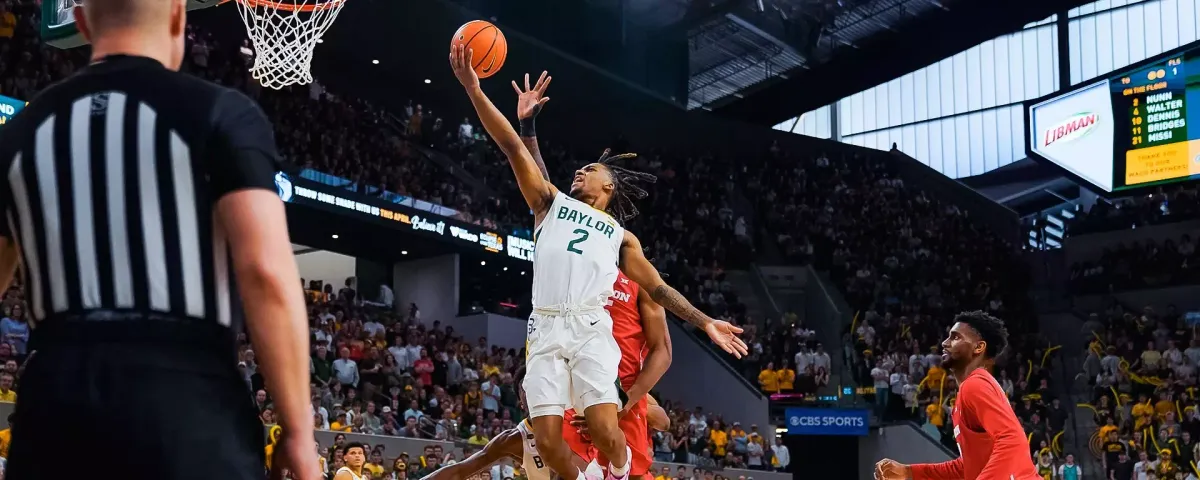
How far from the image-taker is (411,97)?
1096 inches

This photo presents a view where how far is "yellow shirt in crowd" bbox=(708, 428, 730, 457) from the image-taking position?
20000 millimetres

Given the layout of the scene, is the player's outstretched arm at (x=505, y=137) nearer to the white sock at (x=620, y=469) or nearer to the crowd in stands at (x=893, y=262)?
the white sock at (x=620, y=469)

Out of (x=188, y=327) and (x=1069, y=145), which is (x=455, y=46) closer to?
(x=188, y=327)

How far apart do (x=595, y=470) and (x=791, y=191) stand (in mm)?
23973

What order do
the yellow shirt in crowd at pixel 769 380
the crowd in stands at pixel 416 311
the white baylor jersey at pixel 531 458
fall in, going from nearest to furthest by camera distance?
the white baylor jersey at pixel 531 458, the crowd in stands at pixel 416 311, the yellow shirt in crowd at pixel 769 380

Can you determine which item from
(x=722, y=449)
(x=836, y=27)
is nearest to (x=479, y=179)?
(x=722, y=449)

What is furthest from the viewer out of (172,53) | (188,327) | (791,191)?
(791,191)

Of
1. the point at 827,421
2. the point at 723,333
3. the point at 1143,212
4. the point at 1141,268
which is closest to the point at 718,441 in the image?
the point at 827,421

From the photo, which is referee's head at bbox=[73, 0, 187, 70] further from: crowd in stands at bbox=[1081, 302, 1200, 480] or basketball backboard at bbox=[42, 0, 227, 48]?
crowd in stands at bbox=[1081, 302, 1200, 480]

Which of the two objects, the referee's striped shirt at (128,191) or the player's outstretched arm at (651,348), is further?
the player's outstretched arm at (651,348)

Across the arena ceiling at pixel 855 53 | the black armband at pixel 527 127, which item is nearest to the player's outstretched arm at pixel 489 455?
the black armband at pixel 527 127

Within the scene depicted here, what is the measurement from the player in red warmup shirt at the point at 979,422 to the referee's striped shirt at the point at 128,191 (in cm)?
446

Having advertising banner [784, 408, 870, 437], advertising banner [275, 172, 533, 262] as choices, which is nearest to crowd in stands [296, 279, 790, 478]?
advertising banner [784, 408, 870, 437]

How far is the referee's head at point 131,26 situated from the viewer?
2281 mm
